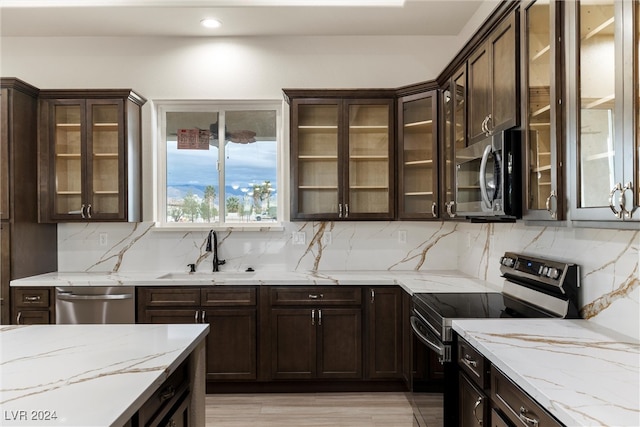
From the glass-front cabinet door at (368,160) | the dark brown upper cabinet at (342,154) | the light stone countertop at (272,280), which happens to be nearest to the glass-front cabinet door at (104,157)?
the light stone countertop at (272,280)

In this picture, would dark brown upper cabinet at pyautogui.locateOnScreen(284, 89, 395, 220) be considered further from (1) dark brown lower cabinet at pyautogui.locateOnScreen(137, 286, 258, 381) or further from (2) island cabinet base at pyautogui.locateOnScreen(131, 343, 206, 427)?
(2) island cabinet base at pyautogui.locateOnScreen(131, 343, 206, 427)

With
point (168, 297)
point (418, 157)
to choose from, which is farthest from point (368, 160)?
point (168, 297)

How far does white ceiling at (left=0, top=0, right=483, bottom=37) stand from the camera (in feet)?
11.0

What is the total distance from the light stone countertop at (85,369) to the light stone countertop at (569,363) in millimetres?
1103

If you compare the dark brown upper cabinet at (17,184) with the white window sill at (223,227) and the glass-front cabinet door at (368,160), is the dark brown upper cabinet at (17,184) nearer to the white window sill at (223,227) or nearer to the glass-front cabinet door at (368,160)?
the white window sill at (223,227)

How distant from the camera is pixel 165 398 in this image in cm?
147

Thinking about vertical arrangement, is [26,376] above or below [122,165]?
below

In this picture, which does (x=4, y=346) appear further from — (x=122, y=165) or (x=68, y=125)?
(x=68, y=125)

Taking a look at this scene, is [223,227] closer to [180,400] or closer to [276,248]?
[276,248]

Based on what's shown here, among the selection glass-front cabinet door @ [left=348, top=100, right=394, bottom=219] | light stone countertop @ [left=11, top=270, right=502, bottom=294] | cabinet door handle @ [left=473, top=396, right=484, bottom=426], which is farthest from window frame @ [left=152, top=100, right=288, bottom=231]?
cabinet door handle @ [left=473, top=396, right=484, bottom=426]

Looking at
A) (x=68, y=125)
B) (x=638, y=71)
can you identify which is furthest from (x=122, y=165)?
(x=638, y=71)

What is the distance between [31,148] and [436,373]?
3.48 metres

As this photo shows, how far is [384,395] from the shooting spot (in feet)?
11.0

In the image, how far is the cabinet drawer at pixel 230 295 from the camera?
336 cm
